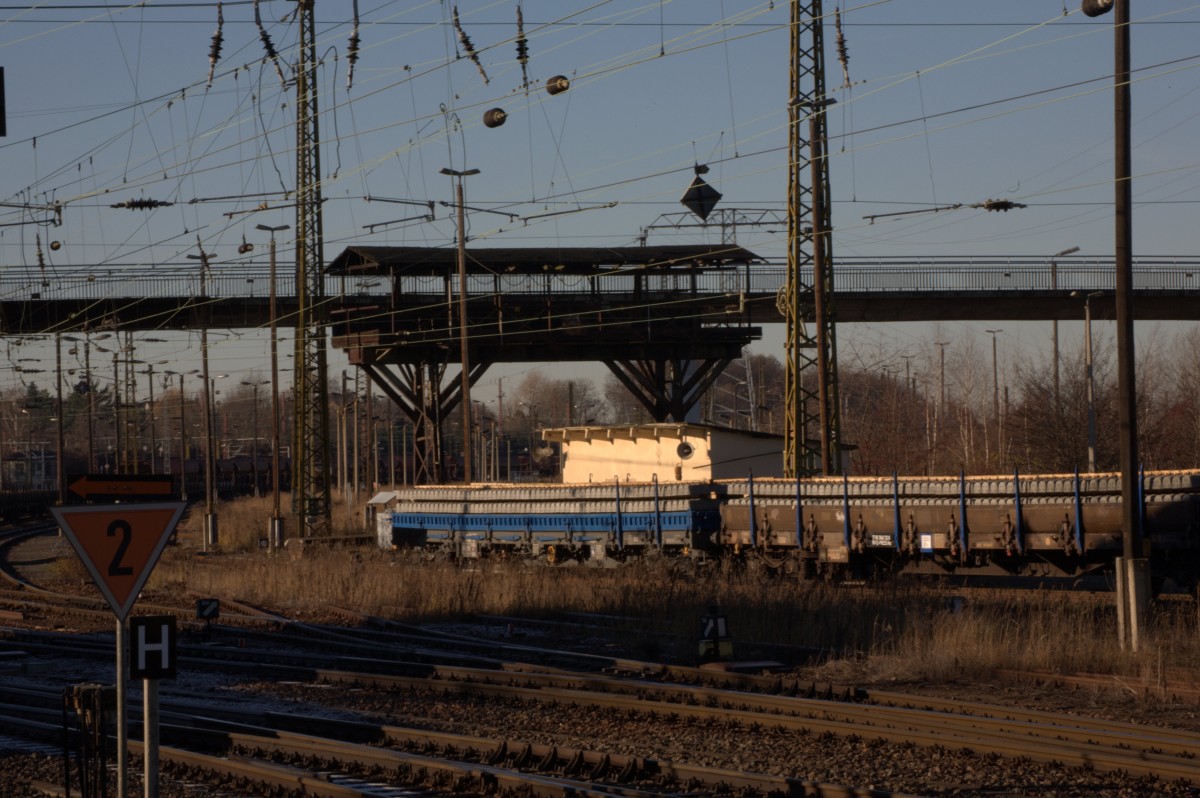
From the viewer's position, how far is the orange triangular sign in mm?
7605

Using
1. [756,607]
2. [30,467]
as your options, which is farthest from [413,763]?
[30,467]

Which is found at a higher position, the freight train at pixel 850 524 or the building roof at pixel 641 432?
the building roof at pixel 641 432

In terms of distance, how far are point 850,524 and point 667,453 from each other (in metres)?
9.17

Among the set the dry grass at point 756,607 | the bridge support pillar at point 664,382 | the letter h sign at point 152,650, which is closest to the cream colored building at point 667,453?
the dry grass at point 756,607

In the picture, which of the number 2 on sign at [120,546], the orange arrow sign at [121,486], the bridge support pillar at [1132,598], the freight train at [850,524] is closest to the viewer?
the number 2 on sign at [120,546]

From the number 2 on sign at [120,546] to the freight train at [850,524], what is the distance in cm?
1365

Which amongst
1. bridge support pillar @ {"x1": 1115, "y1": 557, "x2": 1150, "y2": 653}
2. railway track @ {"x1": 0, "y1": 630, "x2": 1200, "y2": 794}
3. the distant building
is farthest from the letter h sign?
the distant building

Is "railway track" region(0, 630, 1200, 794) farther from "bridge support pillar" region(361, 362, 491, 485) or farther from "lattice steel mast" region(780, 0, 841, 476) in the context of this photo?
"bridge support pillar" region(361, 362, 491, 485)

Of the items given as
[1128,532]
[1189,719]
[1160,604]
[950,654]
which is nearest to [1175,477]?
[1160,604]

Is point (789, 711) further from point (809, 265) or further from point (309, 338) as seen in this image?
point (309, 338)

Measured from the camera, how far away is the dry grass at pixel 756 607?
15797mm

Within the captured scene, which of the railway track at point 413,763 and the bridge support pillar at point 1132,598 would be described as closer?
the railway track at point 413,763

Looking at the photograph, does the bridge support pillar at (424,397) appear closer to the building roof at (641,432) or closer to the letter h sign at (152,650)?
the building roof at (641,432)

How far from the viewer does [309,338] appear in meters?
37.9
